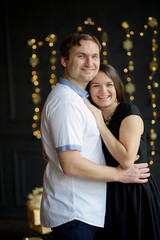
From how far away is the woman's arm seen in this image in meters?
1.45

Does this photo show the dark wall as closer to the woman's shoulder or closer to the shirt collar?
the woman's shoulder

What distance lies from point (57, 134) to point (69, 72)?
451mm

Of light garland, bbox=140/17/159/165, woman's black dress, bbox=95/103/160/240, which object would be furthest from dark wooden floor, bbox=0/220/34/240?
woman's black dress, bbox=95/103/160/240

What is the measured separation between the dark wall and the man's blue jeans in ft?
5.95

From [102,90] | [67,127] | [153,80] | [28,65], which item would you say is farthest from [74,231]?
[28,65]

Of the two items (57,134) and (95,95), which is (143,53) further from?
(57,134)

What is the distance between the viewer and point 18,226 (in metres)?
3.41

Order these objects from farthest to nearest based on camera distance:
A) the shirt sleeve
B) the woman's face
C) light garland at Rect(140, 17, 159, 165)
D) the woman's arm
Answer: light garland at Rect(140, 17, 159, 165)
the woman's face
the woman's arm
the shirt sleeve

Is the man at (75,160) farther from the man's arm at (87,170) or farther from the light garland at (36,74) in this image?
the light garland at (36,74)

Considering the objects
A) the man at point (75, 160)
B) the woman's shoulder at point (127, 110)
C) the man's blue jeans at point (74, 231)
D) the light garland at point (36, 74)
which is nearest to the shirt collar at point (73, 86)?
the man at point (75, 160)

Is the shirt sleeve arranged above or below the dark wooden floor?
above

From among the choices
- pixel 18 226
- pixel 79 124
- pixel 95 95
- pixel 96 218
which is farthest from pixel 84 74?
pixel 18 226

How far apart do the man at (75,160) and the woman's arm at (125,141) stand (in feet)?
0.16

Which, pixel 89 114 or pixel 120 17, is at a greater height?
pixel 120 17
